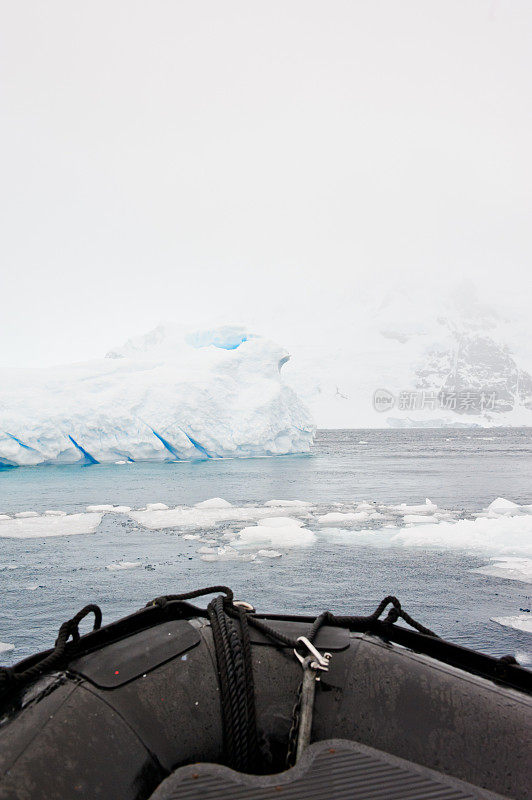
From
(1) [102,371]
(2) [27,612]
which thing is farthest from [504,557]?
(1) [102,371]

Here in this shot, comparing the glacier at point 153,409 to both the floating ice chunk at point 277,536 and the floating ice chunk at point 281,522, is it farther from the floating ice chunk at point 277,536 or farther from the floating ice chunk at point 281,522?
the floating ice chunk at point 277,536

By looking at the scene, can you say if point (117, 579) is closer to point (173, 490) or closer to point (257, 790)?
point (257, 790)

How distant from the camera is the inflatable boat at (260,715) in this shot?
125cm

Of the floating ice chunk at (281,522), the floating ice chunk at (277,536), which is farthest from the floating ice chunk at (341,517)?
the floating ice chunk at (277,536)

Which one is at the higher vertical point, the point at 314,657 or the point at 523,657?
the point at 314,657

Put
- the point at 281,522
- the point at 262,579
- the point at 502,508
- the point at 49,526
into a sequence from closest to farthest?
the point at 262,579
the point at 281,522
the point at 49,526
the point at 502,508

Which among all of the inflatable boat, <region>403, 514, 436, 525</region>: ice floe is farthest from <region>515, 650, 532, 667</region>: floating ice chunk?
<region>403, 514, 436, 525</region>: ice floe

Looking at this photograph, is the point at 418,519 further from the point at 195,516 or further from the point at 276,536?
the point at 195,516

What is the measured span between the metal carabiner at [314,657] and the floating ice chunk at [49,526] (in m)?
9.96

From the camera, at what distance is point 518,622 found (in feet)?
17.4

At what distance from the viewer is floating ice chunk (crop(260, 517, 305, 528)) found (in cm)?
1093

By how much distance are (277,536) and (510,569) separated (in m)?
3.95

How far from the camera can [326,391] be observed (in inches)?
4973

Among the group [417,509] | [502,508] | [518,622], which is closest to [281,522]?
[417,509]
